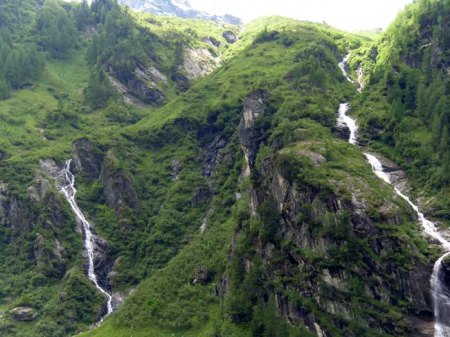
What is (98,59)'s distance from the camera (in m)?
197

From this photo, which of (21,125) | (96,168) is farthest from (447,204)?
(21,125)

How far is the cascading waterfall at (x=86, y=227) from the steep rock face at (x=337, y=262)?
3921 cm

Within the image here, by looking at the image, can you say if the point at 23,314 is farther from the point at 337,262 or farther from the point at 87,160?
the point at 337,262

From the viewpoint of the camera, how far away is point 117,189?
417 ft

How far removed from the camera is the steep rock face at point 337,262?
6912 cm

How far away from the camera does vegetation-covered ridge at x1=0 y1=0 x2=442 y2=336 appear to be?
73.4m

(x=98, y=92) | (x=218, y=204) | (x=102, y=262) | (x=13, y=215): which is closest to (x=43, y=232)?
(x=13, y=215)

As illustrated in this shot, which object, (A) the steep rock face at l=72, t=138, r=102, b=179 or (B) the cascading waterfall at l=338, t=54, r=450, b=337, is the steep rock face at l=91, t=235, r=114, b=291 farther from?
(B) the cascading waterfall at l=338, t=54, r=450, b=337

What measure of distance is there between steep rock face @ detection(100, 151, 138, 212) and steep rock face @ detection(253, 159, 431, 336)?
50.8m

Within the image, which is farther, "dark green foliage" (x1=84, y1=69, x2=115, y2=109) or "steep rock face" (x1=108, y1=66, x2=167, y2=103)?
"steep rock face" (x1=108, y1=66, x2=167, y2=103)

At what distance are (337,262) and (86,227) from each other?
213 feet

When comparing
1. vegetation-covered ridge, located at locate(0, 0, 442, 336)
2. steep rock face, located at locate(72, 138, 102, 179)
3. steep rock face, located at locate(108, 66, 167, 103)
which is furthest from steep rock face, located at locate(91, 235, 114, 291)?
steep rock face, located at locate(108, 66, 167, 103)

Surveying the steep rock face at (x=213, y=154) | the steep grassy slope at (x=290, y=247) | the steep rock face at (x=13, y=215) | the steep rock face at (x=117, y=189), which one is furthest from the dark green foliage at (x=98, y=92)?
the steep rock face at (x=13, y=215)

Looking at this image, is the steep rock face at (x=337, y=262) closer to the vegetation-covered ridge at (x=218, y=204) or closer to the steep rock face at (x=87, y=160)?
the vegetation-covered ridge at (x=218, y=204)
